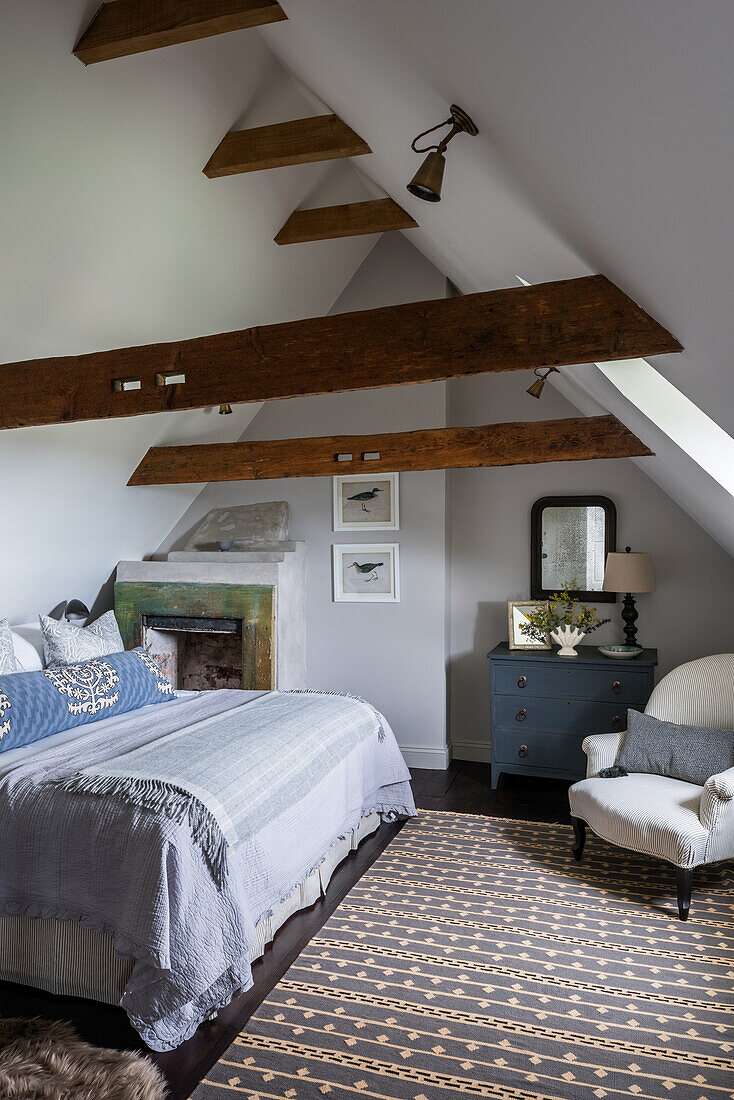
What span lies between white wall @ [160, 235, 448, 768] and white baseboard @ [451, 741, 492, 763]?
0.21 metres

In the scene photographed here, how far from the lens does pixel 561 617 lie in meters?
4.68

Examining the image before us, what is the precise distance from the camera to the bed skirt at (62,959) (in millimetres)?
2326

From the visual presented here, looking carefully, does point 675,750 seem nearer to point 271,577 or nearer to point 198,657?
point 271,577

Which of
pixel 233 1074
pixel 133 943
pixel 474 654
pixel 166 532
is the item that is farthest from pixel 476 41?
pixel 166 532

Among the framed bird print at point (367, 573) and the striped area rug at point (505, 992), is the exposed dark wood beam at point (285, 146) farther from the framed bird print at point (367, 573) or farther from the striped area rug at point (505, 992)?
the striped area rug at point (505, 992)

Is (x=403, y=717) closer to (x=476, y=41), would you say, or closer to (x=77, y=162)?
(x=77, y=162)

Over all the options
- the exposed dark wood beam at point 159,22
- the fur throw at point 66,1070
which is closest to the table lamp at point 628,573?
the exposed dark wood beam at point 159,22

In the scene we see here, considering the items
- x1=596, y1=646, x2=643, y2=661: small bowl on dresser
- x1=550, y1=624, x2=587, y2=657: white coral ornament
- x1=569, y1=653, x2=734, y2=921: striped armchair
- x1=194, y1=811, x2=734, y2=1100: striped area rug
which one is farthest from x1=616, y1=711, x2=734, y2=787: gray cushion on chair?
x1=550, y1=624, x2=587, y2=657: white coral ornament

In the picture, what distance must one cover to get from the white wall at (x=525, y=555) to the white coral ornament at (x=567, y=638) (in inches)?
11.1

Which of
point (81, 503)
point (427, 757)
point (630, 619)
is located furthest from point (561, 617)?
point (81, 503)

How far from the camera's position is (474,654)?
5.04 meters

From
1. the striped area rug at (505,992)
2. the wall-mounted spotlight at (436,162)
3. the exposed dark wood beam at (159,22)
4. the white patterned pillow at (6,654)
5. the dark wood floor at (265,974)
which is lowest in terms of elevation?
the dark wood floor at (265,974)

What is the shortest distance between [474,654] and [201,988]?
318cm

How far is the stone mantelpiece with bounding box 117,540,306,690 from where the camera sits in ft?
15.6
